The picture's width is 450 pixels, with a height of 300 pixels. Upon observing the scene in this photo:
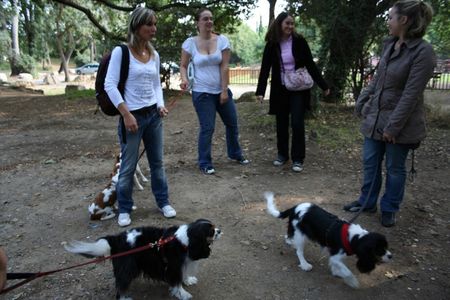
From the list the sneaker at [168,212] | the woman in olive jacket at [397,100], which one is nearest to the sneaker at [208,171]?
the sneaker at [168,212]

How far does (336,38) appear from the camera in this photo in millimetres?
9039

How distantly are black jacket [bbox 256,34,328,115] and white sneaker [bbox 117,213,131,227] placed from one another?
9.11ft

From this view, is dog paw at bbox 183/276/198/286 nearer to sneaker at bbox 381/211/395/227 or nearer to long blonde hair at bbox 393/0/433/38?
sneaker at bbox 381/211/395/227

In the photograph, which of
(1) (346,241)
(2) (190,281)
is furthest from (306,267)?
(2) (190,281)

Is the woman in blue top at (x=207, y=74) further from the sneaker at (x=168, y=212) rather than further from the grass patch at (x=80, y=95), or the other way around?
the grass patch at (x=80, y=95)

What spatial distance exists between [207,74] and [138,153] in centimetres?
194

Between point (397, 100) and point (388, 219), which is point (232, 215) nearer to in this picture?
point (388, 219)

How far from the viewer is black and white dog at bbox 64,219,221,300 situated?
2980 mm

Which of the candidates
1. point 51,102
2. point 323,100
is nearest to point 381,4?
point 323,100

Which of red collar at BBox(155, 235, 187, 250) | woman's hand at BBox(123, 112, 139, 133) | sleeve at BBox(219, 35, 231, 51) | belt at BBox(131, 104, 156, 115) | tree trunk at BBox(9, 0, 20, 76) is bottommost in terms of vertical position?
red collar at BBox(155, 235, 187, 250)

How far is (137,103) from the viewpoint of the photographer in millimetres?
4074

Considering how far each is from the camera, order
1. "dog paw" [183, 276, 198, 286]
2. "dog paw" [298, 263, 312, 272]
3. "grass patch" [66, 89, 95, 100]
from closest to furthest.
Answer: "dog paw" [183, 276, 198, 286]
"dog paw" [298, 263, 312, 272]
"grass patch" [66, 89, 95, 100]

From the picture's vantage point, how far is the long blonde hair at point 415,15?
371 cm

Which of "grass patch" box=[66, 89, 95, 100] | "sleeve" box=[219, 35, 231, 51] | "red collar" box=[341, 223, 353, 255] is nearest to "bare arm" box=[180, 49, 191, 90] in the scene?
"sleeve" box=[219, 35, 231, 51]
